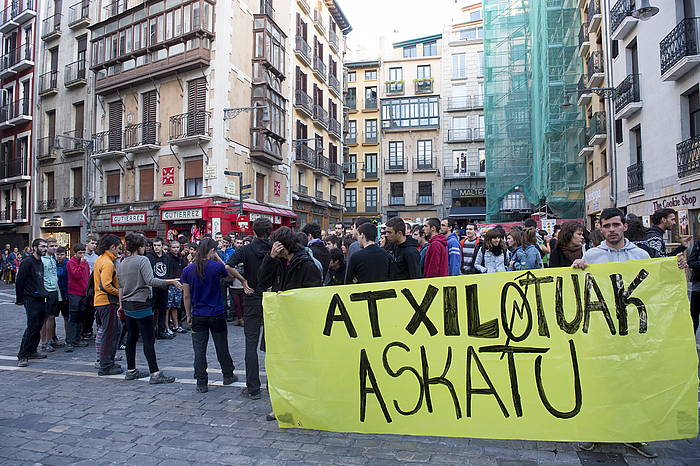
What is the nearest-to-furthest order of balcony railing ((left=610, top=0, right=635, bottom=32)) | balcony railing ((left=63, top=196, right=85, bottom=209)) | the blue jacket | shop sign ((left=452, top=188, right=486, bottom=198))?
the blue jacket
balcony railing ((left=610, top=0, right=635, bottom=32))
balcony railing ((left=63, top=196, right=85, bottom=209))
shop sign ((left=452, top=188, right=486, bottom=198))

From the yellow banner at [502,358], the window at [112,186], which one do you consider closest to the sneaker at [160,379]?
the yellow banner at [502,358]

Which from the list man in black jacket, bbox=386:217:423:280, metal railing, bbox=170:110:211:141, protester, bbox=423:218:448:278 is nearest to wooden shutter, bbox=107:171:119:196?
metal railing, bbox=170:110:211:141

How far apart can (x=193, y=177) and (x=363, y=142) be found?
27.8 metres

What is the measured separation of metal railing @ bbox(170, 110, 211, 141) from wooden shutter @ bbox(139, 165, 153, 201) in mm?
2373

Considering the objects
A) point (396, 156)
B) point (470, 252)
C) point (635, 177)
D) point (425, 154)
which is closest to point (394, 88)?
point (396, 156)

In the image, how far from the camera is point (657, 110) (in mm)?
15609

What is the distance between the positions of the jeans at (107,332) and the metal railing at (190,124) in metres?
15.9

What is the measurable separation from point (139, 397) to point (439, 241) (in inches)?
172

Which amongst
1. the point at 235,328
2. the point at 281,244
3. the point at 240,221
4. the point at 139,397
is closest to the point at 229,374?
the point at 139,397

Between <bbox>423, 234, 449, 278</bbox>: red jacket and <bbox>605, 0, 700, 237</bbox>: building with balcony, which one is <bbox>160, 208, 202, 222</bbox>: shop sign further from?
<bbox>605, 0, 700, 237</bbox>: building with balcony

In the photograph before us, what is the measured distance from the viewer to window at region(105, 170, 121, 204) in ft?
80.3

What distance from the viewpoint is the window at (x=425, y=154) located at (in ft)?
150

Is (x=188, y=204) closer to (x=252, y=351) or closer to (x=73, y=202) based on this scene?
(x=73, y=202)

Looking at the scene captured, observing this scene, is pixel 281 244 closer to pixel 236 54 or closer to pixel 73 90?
pixel 236 54
